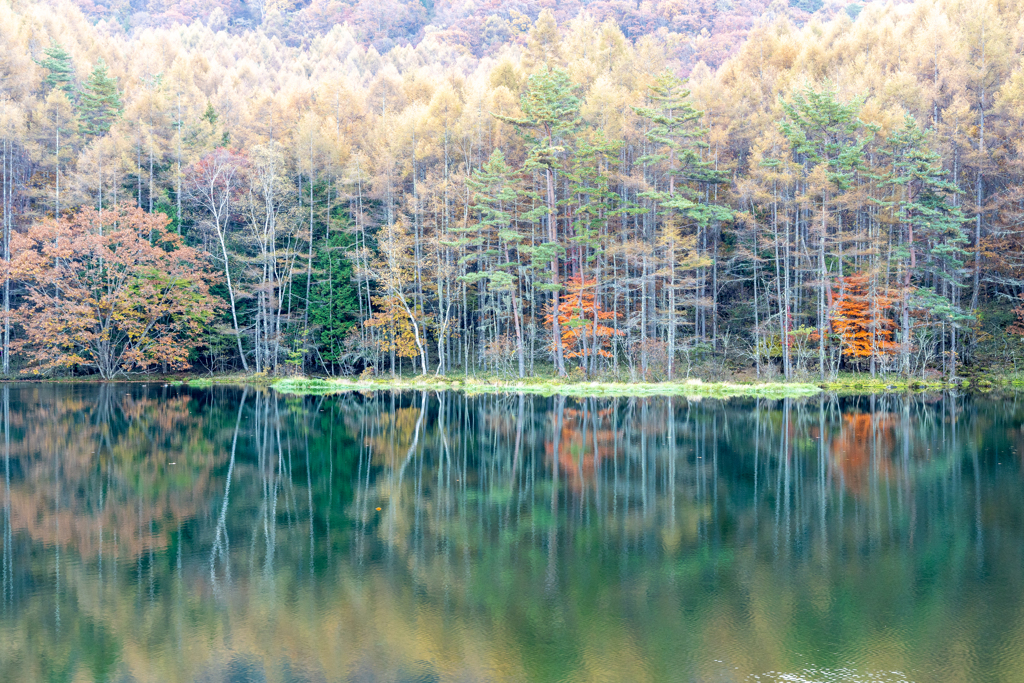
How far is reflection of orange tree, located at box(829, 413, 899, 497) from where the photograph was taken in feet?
41.1

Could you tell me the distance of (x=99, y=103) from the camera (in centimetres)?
3931

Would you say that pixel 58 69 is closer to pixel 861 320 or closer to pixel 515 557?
pixel 861 320

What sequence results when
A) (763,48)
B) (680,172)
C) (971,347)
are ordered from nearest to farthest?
(971,347), (680,172), (763,48)

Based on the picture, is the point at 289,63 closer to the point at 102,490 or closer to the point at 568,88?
the point at 568,88

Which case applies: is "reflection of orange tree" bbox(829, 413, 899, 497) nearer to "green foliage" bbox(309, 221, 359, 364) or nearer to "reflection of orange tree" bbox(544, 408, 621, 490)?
"reflection of orange tree" bbox(544, 408, 621, 490)

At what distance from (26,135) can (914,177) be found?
39703 mm

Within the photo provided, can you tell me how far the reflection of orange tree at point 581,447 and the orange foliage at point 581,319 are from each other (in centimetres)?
1166

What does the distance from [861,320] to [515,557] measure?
87.9ft

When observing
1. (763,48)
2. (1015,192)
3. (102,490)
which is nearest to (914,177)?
(1015,192)

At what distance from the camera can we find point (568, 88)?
31.8 metres

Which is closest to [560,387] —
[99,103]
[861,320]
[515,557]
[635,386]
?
[635,386]

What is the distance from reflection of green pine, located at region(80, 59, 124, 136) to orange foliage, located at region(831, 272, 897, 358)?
36.0 meters

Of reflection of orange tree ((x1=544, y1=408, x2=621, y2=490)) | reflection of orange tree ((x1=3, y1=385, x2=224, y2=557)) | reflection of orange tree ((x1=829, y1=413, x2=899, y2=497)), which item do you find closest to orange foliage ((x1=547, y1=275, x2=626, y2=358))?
reflection of orange tree ((x1=544, y1=408, x2=621, y2=490))

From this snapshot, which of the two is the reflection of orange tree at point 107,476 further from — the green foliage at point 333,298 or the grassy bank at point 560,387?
the green foliage at point 333,298
